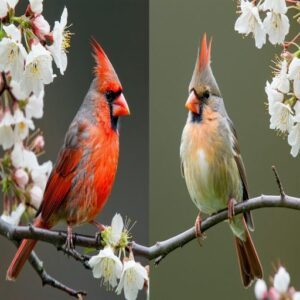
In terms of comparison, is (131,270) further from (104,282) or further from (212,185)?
(212,185)

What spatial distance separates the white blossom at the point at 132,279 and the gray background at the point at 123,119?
0.60 feet

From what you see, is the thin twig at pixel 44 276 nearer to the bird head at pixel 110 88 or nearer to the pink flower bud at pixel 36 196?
the pink flower bud at pixel 36 196

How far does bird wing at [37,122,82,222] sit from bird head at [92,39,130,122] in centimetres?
12

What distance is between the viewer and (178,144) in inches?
80.7

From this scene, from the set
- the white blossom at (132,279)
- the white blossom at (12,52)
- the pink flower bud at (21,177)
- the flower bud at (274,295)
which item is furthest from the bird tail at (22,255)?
the flower bud at (274,295)

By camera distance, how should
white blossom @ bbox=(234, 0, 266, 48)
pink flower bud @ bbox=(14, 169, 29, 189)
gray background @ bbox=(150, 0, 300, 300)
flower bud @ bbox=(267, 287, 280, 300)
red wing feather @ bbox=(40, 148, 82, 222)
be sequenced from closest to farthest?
flower bud @ bbox=(267, 287, 280, 300)
white blossom @ bbox=(234, 0, 266, 48)
pink flower bud @ bbox=(14, 169, 29, 189)
red wing feather @ bbox=(40, 148, 82, 222)
gray background @ bbox=(150, 0, 300, 300)

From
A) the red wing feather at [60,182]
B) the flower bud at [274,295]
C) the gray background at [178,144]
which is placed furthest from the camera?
the gray background at [178,144]

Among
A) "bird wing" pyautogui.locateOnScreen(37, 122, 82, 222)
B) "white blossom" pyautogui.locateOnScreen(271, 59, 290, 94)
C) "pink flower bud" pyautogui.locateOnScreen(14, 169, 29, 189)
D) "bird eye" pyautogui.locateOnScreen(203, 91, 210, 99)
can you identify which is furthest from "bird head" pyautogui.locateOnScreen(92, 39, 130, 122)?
"white blossom" pyautogui.locateOnScreen(271, 59, 290, 94)

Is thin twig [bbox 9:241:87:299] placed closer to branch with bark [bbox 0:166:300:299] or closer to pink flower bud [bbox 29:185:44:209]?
branch with bark [bbox 0:166:300:299]

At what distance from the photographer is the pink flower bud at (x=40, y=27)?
147 centimetres

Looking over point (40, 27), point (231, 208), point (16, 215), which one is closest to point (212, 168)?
point (231, 208)

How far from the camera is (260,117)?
6.76 feet

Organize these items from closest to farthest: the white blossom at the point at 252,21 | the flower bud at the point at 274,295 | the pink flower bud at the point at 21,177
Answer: the flower bud at the point at 274,295, the white blossom at the point at 252,21, the pink flower bud at the point at 21,177

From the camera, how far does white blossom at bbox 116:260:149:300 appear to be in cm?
178
